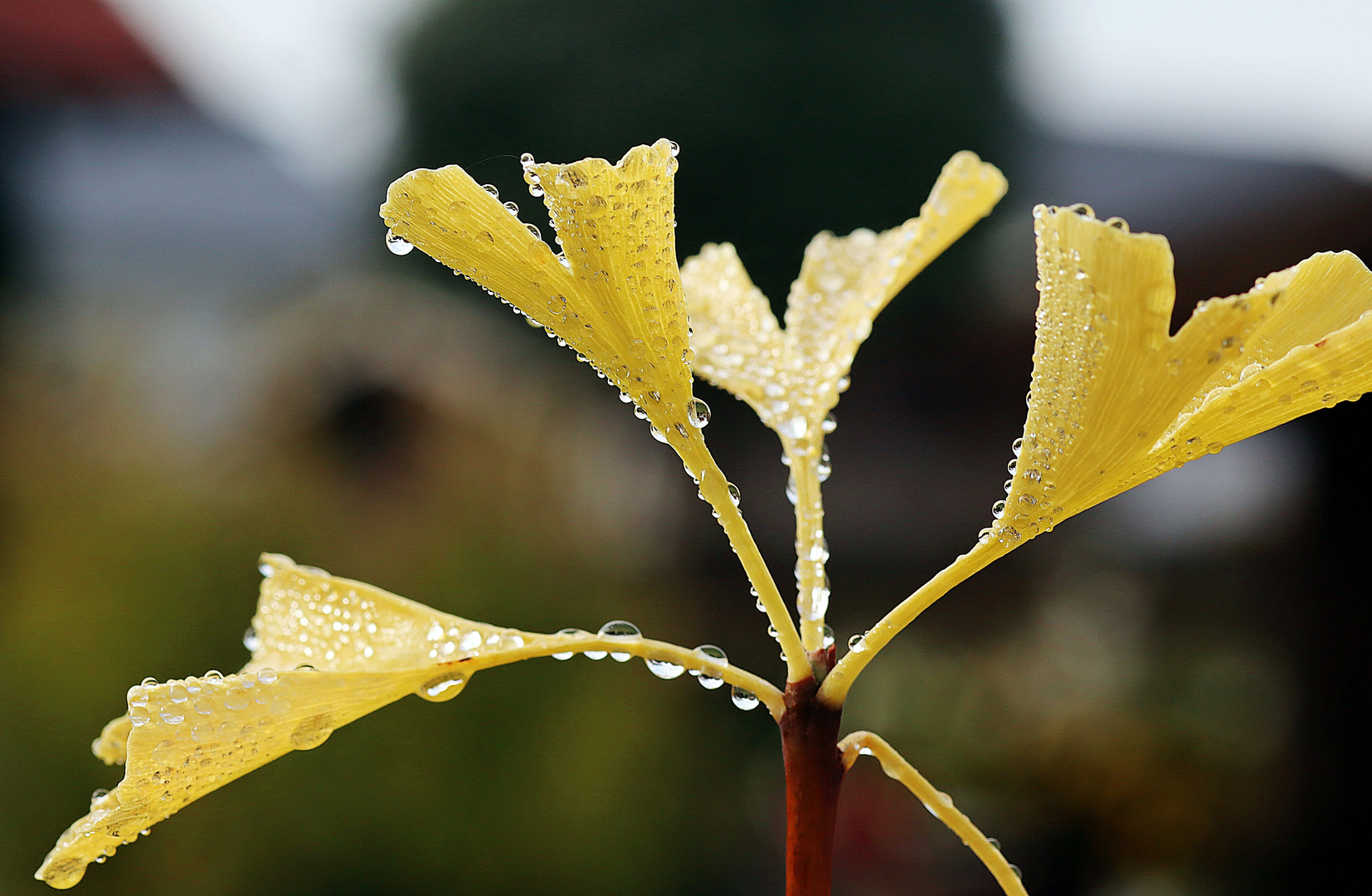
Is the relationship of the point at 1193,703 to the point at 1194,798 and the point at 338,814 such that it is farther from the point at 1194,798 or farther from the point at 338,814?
the point at 338,814

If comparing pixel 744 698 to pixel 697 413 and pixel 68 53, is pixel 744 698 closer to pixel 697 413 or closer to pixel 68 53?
pixel 697 413

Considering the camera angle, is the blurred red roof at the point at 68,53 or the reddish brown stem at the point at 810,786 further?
the blurred red roof at the point at 68,53


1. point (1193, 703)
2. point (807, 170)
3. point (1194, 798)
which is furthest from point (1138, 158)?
point (1194, 798)

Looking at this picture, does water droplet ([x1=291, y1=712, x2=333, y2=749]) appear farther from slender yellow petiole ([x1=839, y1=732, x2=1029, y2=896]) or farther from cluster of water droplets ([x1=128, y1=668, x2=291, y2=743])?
slender yellow petiole ([x1=839, y1=732, x2=1029, y2=896])

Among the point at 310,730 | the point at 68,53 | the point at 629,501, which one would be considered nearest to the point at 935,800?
the point at 310,730

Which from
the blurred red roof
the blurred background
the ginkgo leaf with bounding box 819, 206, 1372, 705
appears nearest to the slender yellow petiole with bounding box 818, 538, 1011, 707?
the ginkgo leaf with bounding box 819, 206, 1372, 705

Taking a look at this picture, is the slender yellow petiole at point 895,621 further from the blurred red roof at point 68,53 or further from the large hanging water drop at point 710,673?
the blurred red roof at point 68,53

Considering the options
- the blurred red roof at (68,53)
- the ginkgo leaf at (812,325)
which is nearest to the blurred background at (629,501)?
the blurred red roof at (68,53)
